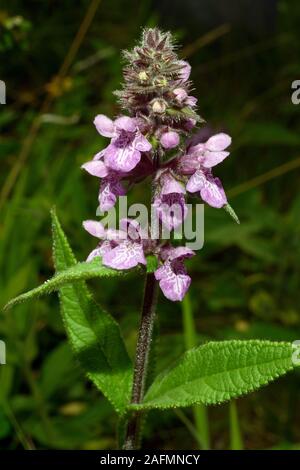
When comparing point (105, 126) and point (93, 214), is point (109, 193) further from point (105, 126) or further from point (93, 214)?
point (93, 214)

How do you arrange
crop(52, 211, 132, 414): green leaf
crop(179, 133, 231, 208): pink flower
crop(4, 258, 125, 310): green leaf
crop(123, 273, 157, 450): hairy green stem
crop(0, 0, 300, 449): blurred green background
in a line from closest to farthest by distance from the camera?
crop(4, 258, 125, 310): green leaf
crop(179, 133, 231, 208): pink flower
crop(123, 273, 157, 450): hairy green stem
crop(52, 211, 132, 414): green leaf
crop(0, 0, 300, 449): blurred green background

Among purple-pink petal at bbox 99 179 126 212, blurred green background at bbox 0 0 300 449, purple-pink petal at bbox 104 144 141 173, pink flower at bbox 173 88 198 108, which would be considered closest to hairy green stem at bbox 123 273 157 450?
purple-pink petal at bbox 99 179 126 212

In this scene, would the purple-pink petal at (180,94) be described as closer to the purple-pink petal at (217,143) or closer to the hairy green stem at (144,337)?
the purple-pink petal at (217,143)

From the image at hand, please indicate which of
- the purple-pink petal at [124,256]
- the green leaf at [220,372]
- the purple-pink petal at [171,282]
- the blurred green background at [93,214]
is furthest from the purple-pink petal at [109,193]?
the blurred green background at [93,214]

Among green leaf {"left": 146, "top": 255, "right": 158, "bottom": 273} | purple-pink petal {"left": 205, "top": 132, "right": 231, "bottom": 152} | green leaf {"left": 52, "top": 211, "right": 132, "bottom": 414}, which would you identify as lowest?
green leaf {"left": 52, "top": 211, "right": 132, "bottom": 414}

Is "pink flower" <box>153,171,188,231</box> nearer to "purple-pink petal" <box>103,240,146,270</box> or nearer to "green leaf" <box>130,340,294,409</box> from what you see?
"purple-pink petal" <box>103,240,146,270</box>

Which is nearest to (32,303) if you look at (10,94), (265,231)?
(265,231)

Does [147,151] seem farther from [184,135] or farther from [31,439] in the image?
[31,439]
